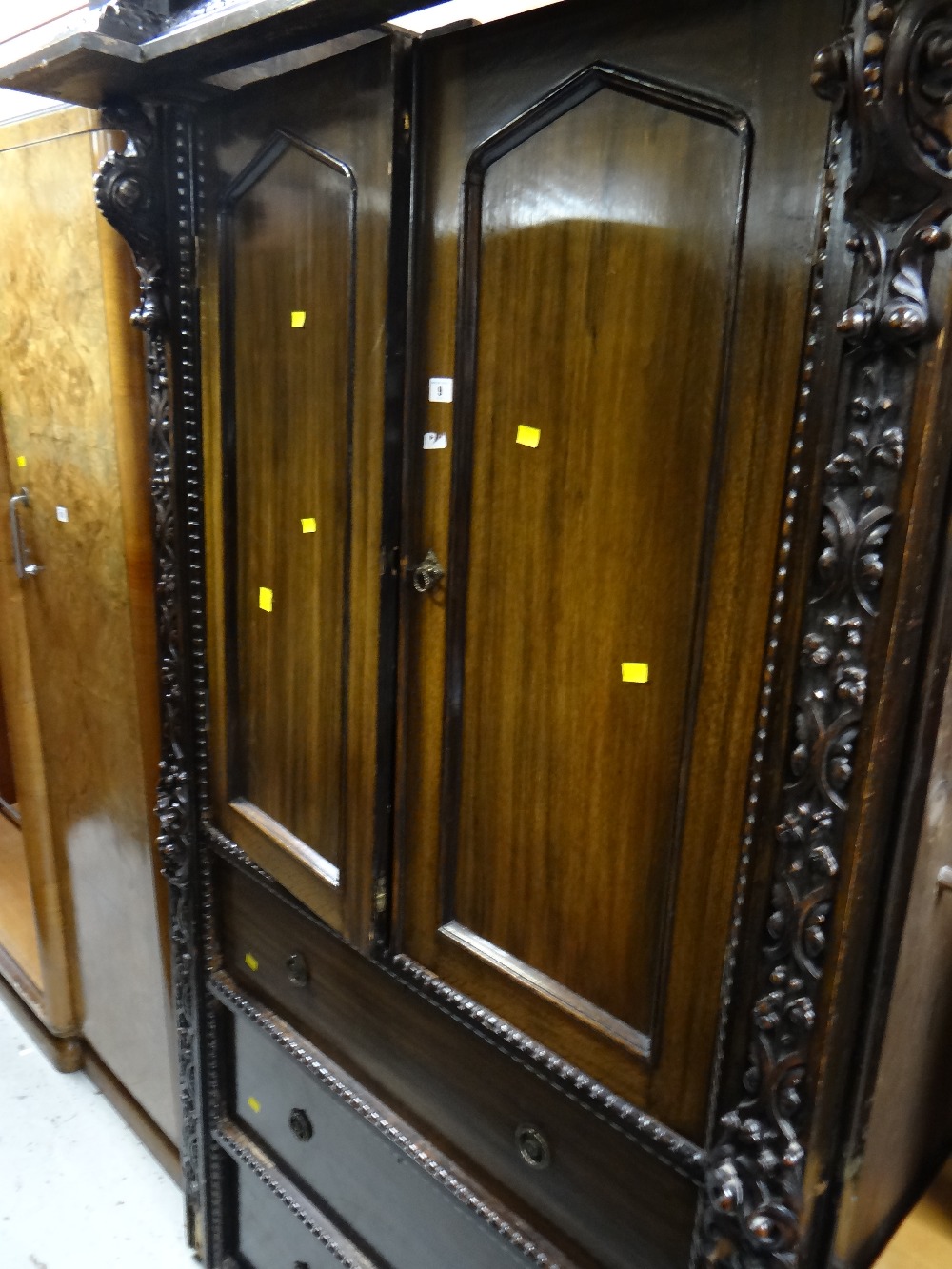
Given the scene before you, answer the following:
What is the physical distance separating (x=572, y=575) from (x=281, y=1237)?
130cm

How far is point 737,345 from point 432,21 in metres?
0.61

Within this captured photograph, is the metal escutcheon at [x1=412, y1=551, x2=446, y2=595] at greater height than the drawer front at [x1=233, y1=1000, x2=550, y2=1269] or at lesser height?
greater

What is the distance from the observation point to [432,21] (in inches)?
39.4

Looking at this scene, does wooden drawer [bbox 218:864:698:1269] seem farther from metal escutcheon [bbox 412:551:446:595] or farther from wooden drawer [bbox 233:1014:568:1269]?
metal escutcheon [bbox 412:551:446:595]

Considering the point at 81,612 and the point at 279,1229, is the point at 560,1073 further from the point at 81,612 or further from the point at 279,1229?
the point at 81,612

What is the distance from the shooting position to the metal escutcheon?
0.96m

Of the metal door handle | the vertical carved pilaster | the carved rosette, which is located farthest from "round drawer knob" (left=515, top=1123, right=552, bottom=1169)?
the metal door handle

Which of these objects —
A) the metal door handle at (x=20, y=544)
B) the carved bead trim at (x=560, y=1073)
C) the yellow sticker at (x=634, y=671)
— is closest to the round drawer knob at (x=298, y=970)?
the carved bead trim at (x=560, y=1073)

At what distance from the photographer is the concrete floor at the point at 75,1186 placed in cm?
174

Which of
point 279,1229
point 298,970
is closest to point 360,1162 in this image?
point 298,970

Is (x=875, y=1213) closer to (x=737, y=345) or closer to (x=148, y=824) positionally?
(x=737, y=345)

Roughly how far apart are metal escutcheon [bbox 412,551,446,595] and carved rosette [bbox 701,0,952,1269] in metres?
0.42

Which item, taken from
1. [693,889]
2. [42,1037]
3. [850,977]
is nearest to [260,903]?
[693,889]

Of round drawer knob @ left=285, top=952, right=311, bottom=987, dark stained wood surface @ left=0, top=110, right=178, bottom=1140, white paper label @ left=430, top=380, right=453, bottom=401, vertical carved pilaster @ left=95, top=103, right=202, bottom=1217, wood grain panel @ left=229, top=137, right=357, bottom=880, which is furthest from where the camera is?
dark stained wood surface @ left=0, top=110, right=178, bottom=1140
